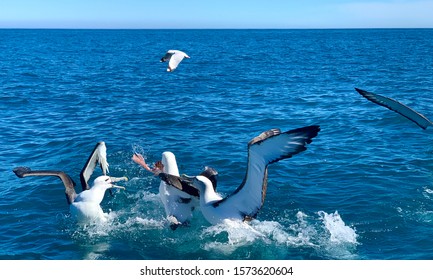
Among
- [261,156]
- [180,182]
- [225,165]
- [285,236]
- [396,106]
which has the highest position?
[396,106]

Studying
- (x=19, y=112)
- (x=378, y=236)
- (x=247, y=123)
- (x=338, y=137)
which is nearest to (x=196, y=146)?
(x=247, y=123)

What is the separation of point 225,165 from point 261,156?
30.3ft

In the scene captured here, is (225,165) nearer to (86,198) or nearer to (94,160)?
(94,160)

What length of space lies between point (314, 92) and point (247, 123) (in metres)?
12.9

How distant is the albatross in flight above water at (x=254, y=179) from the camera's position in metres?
12.1

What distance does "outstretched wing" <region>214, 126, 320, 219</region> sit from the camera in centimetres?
1210

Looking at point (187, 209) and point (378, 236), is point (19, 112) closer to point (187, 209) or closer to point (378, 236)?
point (187, 209)

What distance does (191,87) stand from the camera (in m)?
45.3

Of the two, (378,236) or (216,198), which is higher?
(216,198)

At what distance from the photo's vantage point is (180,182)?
51.6ft

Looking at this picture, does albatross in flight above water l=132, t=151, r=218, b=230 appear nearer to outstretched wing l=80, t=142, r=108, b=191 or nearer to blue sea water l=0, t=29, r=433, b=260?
blue sea water l=0, t=29, r=433, b=260

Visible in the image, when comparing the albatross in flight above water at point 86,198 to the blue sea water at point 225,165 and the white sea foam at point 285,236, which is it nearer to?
the blue sea water at point 225,165

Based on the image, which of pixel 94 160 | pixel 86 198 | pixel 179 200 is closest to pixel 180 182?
pixel 179 200

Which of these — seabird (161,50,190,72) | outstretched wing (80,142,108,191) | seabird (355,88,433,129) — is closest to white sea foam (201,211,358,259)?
seabird (355,88,433,129)
